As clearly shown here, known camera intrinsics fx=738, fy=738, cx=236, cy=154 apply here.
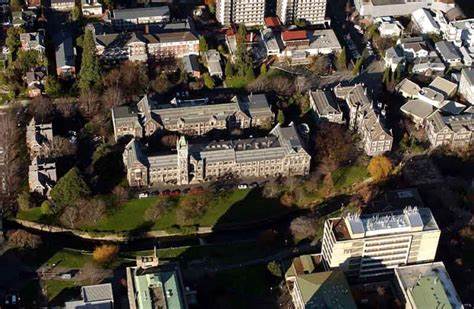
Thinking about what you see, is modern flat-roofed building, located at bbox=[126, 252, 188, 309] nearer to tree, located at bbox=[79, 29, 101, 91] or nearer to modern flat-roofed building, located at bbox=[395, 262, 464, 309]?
modern flat-roofed building, located at bbox=[395, 262, 464, 309]

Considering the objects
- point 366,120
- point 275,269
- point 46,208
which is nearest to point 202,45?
point 366,120

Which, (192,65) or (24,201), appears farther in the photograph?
(192,65)

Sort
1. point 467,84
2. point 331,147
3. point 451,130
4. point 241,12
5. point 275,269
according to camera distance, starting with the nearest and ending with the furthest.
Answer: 1. point 275,269
2. point 331,147
3. point 451,130
4. point 467,84
5. point 241,12

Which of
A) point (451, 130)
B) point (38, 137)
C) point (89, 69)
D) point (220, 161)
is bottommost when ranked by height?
point (451, 130)

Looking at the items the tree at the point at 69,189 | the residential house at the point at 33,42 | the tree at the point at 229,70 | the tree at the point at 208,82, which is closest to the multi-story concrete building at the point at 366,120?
the tree at the point at 229,70

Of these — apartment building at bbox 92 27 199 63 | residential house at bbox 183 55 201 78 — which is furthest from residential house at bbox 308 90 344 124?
apartment building at bbox 92 27 199 63

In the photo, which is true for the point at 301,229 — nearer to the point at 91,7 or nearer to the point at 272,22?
the point at 272,22

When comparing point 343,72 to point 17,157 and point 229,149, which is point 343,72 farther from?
point 17,157
